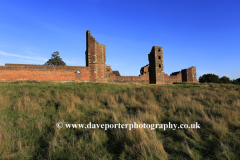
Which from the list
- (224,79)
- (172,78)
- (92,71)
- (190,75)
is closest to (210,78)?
(224,79)

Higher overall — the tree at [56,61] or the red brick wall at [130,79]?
the tree at [56,61]

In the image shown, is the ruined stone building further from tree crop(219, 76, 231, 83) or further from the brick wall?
tree crop(219, 76, 231, 83)

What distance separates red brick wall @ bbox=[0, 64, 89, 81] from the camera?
1822 centimetres

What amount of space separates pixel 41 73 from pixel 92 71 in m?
8.01

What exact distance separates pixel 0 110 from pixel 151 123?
19.0 ft

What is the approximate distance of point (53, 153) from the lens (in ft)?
8.80

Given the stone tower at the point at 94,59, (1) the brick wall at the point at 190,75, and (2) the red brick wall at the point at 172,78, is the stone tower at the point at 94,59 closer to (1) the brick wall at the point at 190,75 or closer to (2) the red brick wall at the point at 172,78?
(2) the red brick wall at the point at 172,78

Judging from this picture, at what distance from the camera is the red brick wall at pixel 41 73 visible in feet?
59.8

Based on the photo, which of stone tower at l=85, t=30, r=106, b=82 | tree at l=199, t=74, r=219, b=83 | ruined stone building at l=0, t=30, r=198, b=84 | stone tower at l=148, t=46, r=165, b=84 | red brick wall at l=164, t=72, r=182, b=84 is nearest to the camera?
ruined stone building at l=0, t=30, r=198, b=84

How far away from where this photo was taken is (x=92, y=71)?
23203 millimetres

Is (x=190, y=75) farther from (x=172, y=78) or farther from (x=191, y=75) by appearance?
(x=172, y=78)

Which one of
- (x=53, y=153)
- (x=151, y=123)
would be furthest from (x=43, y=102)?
(x=151, y=123)

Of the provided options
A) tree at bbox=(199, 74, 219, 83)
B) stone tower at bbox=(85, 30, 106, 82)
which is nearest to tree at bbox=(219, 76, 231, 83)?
tree at bbox=(199, 74, 219, 83)

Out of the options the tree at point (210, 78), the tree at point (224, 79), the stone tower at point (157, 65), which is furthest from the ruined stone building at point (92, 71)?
the tree at point (224, 79)
